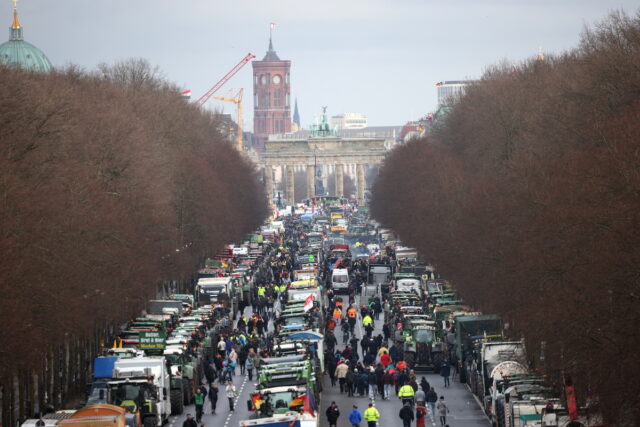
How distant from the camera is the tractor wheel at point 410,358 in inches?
2378

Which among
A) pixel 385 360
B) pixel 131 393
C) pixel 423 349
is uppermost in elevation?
pixel 131 393

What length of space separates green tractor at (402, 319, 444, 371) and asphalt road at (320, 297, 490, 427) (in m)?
0.47

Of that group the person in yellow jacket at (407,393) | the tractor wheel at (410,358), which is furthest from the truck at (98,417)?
the tractor wheel at (410,358)

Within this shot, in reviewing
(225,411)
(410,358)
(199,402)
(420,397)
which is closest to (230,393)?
(225,411)

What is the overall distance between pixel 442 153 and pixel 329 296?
42.8 m

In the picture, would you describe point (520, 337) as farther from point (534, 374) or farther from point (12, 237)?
point (12, 237)

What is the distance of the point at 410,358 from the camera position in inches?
2383

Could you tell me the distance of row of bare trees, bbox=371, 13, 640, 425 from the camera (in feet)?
129

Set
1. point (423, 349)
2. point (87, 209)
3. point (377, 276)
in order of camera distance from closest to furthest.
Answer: point (423, 349)
point (87, 209)
point (377, 276)

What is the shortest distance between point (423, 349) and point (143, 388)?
16964 millimetres

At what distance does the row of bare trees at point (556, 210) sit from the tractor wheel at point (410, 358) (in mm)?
3695

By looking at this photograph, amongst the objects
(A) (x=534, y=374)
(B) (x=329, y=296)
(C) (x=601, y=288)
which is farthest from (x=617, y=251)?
(B) (x=329, y=296)

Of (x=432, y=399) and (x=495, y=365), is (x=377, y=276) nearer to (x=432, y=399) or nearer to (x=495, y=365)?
(x=432, y=399)

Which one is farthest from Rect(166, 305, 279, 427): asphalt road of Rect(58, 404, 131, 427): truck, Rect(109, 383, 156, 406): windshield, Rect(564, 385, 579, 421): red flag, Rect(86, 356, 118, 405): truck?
Rect(564, 385, 579, 421): red flag
